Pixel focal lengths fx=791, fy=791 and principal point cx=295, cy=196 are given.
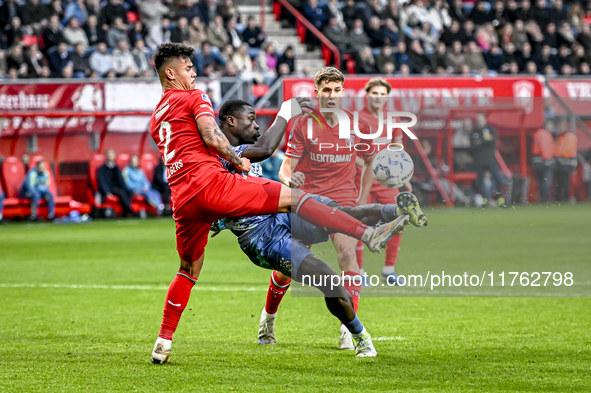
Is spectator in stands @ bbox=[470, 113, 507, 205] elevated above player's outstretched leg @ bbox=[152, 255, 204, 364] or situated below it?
above

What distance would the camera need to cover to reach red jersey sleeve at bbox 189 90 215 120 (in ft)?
16.7

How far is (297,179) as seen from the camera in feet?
18.6

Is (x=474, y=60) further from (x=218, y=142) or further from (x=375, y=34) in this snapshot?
(x=218, y=142)

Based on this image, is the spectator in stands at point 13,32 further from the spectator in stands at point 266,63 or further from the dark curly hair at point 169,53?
the dark curly hair at point 169,53

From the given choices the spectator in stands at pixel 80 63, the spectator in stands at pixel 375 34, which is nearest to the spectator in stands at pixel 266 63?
the spectator in stands at pixel 375 34

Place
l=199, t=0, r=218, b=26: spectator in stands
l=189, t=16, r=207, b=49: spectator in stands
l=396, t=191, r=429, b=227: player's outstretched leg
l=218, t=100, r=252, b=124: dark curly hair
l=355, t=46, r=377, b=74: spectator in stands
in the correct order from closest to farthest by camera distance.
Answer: l=218, t=100, r=252, b=124: dark curly hair
l=396, t=191, r=429, b=227: player's outstretched leg
l=189, t=16, r=207, b=49: spectator in stands
l=355, t=46, r=377, b=74: spectator in stands
l=199, t=0, r=218, b=26: spectator in stands

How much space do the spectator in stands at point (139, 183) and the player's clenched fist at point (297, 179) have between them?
13106mm

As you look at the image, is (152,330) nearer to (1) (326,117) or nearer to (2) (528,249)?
(1) (326,117)

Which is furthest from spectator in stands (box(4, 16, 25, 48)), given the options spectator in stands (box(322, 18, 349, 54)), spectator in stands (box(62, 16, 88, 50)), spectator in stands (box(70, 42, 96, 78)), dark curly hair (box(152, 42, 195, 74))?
dark curly hair (box(152, 42, 195, 74))

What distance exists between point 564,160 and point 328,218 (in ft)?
7.84

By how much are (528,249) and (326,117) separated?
2.19m

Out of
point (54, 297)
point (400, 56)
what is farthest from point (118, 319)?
point (400, 56)

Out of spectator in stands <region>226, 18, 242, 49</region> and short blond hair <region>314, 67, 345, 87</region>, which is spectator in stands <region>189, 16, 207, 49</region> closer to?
spectator in stands <region>226, 18, 242, 49</region>

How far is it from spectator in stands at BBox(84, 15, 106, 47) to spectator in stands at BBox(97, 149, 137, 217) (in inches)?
130
